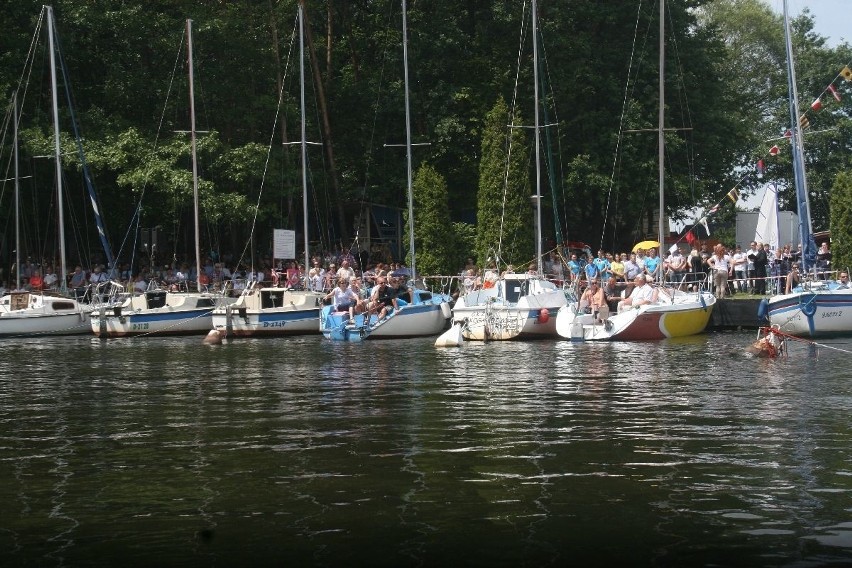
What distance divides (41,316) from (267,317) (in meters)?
7.29

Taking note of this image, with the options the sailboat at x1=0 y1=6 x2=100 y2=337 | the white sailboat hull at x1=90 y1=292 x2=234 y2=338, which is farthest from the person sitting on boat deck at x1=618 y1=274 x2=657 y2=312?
the sailboat at x1=0 y1=6 x2=100 y2=337

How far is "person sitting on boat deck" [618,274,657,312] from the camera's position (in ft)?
116

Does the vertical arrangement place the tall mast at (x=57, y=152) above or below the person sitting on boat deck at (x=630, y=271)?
above

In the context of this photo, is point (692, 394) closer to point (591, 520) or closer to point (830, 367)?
point (830, 367)

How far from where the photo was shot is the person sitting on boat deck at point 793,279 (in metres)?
38.1

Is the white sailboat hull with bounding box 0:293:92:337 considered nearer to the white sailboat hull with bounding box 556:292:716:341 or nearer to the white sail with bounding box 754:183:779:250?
the white sailboat hull with bounding box 556:292:716:341

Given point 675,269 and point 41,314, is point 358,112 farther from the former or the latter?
point 675,269

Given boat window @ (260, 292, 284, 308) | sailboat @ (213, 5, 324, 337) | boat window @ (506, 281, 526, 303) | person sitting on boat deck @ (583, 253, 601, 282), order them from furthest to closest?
boat window @ (260, 292, 284, 308)
person sitting on boat deck @ (583, 253, 601, 282)
sailboat @ (213, 5, 324, 337)
boat window @ (506, 281, 526, 303)

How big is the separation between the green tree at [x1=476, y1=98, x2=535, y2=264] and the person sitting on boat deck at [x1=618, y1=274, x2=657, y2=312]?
13.9 m

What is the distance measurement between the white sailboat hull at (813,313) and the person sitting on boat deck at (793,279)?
2396 millimetres

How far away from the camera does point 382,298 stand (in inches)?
1543

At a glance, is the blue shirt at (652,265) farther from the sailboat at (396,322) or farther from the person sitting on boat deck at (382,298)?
the person sitting on boat deck at (382,298)

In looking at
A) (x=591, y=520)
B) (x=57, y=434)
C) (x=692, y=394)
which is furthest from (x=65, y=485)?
(x=692, y=394)

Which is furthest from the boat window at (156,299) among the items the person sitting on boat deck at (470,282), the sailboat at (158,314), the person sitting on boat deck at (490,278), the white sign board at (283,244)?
the person sitting on boat deck at (490,278)
